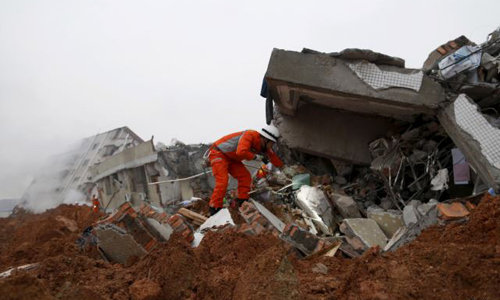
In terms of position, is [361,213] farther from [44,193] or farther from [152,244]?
[44,193]

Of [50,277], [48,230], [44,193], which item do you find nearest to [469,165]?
[50,277]

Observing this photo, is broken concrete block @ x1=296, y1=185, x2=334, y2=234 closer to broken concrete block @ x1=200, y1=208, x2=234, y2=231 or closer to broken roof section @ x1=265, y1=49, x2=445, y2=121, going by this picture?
broken concrete block @ x1=200, y1=208, x2=234, y2=231

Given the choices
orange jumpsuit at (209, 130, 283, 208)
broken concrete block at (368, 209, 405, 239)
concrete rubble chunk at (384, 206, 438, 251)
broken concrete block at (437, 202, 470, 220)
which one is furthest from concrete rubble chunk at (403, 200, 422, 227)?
orange jumpsuit at (209, 130, 283, 208)

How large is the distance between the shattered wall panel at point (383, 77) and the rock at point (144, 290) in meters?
3.41

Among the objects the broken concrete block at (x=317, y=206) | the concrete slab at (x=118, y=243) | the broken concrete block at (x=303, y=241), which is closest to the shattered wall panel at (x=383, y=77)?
the broken concrete block at (x=317, y=206)

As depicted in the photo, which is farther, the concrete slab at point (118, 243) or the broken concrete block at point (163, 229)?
the broken concrete block at point (163, 229)

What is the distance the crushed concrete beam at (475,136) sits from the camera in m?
3.75

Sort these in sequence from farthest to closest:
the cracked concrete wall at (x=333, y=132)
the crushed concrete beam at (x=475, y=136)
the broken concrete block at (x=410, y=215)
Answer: the cracked concrete wall at (x=333, y=132) < the broken concrete block at (x=410, y=215) < the crushed concrete beam at (x=475, y=136)

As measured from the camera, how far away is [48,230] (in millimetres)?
5301

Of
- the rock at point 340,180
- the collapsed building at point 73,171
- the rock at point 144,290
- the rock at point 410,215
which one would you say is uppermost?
the rock at point 144,290

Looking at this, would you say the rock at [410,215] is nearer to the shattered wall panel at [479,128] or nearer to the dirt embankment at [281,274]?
the dirt embankment at [281,274]

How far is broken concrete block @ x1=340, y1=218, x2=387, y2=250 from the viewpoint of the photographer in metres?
3.94

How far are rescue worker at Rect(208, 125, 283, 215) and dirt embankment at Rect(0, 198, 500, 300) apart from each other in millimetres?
1997

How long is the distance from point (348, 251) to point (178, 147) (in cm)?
752
